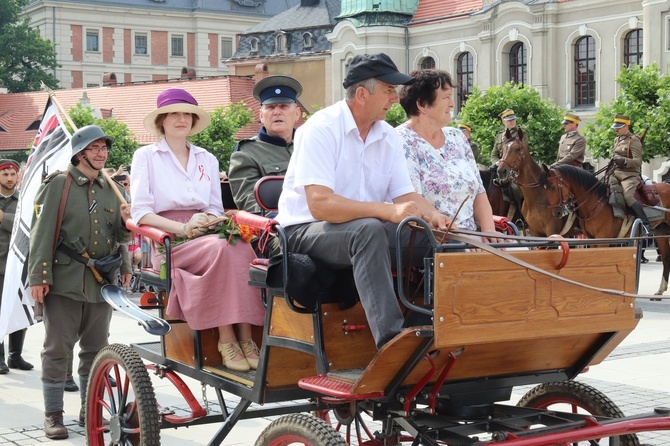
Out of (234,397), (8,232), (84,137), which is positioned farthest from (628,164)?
(84,137)

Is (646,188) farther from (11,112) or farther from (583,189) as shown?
(11,112)

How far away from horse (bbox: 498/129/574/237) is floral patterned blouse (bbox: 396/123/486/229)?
9.83 m

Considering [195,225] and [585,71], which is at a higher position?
[585,71]

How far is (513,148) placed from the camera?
1575 cm

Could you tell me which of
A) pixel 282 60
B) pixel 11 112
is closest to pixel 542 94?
pixel 282 60

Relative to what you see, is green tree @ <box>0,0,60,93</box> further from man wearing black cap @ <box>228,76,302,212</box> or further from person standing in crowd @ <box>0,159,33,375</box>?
man wearing black cap @ <box>228,76,302,212</box>

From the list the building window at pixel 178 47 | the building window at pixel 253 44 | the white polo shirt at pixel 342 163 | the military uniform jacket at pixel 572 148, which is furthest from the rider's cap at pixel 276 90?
the building window at pixel 178 47

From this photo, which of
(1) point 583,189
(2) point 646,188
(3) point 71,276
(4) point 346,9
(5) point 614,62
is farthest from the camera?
(4) point 346,9

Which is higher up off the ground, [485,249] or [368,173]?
[368,173]

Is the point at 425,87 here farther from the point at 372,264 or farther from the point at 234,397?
the point at 234,397

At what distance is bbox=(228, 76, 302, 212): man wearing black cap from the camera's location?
20.4ft

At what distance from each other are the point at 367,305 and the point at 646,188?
13.2 m

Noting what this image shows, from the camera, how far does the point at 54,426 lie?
23.3ft

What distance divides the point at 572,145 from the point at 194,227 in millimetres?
13558
